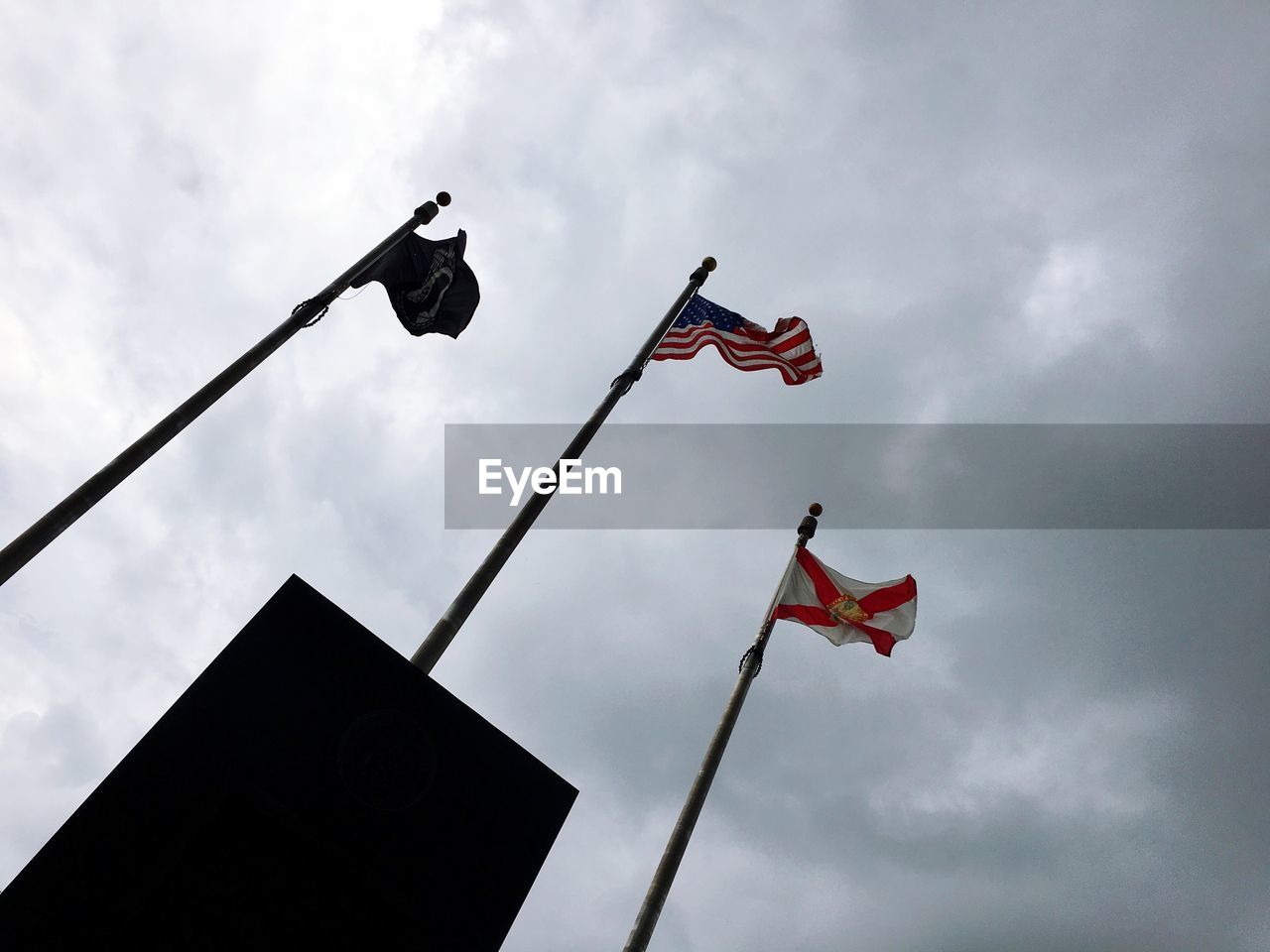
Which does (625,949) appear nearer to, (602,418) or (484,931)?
(484,931)

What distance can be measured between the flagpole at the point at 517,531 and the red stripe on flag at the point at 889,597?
230 inches

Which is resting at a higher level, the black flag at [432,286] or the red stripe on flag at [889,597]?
the black flag at [432,286]

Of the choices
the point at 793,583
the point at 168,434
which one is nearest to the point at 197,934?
the point at 168,434

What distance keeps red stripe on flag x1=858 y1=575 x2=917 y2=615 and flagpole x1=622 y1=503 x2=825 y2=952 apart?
1753 millimetres

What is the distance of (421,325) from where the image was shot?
1559 cm

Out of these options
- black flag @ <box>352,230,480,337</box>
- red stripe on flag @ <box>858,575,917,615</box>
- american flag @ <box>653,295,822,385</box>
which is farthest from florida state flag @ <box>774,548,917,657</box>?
black flag @ <box>352,230,480,337</box>

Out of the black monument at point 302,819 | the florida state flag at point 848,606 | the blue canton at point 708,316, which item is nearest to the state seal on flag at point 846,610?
the florida state flag at point 848,606

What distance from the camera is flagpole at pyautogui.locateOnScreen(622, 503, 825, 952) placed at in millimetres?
9398

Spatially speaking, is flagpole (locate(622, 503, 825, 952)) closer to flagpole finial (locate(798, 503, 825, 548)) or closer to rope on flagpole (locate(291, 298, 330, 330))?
flagpole finial (locate(798, 503, 825, 548))

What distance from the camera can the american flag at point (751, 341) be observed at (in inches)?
643

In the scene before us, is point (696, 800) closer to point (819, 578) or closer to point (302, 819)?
point (819, 578)

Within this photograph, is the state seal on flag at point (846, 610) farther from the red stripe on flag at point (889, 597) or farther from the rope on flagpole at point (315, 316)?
the rope on flagpole at point (315, 316)

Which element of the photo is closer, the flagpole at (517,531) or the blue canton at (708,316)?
the flagpole at (517,531)

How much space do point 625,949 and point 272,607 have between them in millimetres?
6486
